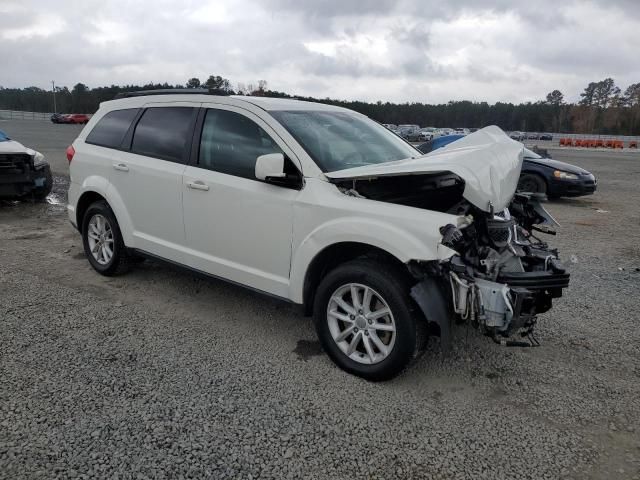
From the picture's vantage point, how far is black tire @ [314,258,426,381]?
3.15 metres

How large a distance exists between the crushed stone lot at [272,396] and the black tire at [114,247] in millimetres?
222

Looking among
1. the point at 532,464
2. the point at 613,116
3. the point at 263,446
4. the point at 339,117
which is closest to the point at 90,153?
the point at 339,117

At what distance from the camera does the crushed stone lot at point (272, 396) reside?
2627 millimetres

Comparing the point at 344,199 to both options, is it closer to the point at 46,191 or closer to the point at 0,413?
the point at 0,413

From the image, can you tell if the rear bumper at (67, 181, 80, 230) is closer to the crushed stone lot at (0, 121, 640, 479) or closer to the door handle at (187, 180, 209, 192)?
the crushed stone lot at (0, 121, 640, 479)

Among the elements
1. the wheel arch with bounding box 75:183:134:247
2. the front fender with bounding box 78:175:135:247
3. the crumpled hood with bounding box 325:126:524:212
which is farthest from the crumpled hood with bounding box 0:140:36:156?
the crumpled hood with bounding box 325:126:524:212

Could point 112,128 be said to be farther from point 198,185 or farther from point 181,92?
point 198,185

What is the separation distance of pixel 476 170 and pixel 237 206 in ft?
5.83

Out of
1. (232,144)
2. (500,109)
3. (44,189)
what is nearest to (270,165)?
(232,144)

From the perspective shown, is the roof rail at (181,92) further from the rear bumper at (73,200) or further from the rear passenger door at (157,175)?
the rear bumper at (73,200)

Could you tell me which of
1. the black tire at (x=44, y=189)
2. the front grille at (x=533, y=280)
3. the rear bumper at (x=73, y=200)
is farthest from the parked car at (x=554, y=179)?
the front grille at (x=533, y=280)

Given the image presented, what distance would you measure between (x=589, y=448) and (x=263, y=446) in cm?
180

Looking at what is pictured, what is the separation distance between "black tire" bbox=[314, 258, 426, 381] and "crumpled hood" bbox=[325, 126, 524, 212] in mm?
620

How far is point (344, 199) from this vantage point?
3445 mm
